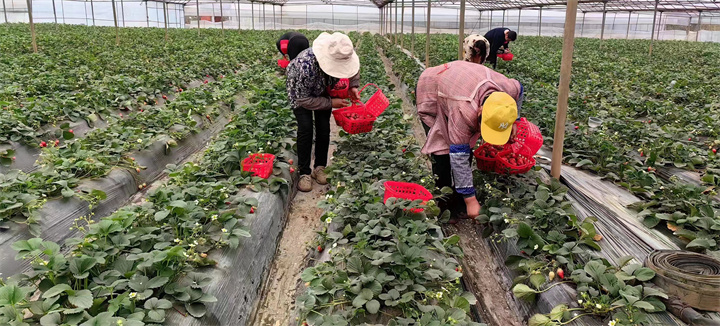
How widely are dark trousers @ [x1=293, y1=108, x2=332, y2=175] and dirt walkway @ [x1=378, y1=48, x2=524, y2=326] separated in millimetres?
1538

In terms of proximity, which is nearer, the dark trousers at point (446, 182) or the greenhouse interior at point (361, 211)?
the greenhouse interior at point (361, 211)

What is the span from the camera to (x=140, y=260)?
2.38 m

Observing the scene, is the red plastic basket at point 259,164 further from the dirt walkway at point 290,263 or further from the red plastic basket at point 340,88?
the red plastic basket at point 340,88

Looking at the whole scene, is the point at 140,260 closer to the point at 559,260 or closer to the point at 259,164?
the point at 259,164

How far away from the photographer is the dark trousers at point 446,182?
3.54 metres

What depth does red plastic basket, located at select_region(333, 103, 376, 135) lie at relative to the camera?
4371 mm

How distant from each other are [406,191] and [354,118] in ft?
4.38

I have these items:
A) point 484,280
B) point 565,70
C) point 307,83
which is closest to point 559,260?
point 484,280

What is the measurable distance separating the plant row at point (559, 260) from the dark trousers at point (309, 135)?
5.54 feet

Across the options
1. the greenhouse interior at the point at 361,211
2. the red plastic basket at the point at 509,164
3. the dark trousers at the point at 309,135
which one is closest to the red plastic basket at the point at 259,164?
the greenhouse interior at the point at 361,211

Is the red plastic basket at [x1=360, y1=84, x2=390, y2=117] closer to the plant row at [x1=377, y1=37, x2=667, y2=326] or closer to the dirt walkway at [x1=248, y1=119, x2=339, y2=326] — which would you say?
the dirt walkway at [x1=248, y1=119, x2=339, y2=326]

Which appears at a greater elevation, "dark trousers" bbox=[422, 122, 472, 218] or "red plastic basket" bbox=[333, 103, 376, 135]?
"red plastic basket" bbox=[333, 103, 376, 135]

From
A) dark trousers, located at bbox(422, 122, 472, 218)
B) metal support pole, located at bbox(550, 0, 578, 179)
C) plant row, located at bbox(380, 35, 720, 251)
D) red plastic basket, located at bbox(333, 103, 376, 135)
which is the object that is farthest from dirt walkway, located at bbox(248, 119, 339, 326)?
plant row, located at bbox(380, 35, 720, 251)

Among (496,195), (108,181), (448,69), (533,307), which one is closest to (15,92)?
(108,181)
